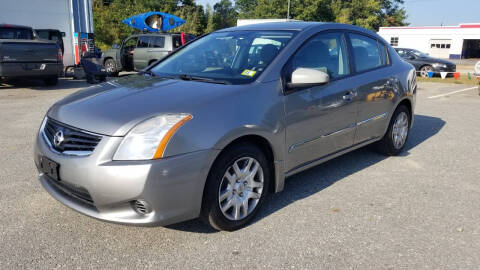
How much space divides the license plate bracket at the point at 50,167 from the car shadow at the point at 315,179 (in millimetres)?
945

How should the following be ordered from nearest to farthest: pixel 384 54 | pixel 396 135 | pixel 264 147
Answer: pixel 264 147
pixel 384 54
pixel 396 135

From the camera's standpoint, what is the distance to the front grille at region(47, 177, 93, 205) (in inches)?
106

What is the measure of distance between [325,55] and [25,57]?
30.3 feet

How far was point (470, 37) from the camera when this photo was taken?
144ft

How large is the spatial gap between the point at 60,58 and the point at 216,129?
1001 centimetres

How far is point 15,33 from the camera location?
11.5 meters

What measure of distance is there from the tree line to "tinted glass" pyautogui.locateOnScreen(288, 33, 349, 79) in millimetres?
29868

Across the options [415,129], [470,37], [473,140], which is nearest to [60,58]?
[415,129]

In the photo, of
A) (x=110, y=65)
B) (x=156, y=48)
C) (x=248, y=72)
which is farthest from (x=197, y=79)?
(x=110, y=65)

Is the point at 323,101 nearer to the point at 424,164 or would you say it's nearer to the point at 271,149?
the point at 271,149

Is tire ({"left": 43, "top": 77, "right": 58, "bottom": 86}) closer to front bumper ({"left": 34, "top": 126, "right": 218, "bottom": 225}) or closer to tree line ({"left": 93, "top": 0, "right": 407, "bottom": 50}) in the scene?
front bumper ({"left": 34, "top": 126, "right": 218, "bottom": 225})

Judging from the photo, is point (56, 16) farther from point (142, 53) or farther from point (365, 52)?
point (365, 52)

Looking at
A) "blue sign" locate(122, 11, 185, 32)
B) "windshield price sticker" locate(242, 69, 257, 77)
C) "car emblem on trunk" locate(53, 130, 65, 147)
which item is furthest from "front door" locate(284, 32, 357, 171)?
"blue sign" locate(122, 11, 185, 32)

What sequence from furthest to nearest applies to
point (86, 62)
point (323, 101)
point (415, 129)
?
1. point (86, 62)
2. point (415, 129)
3. point (323, 101)
